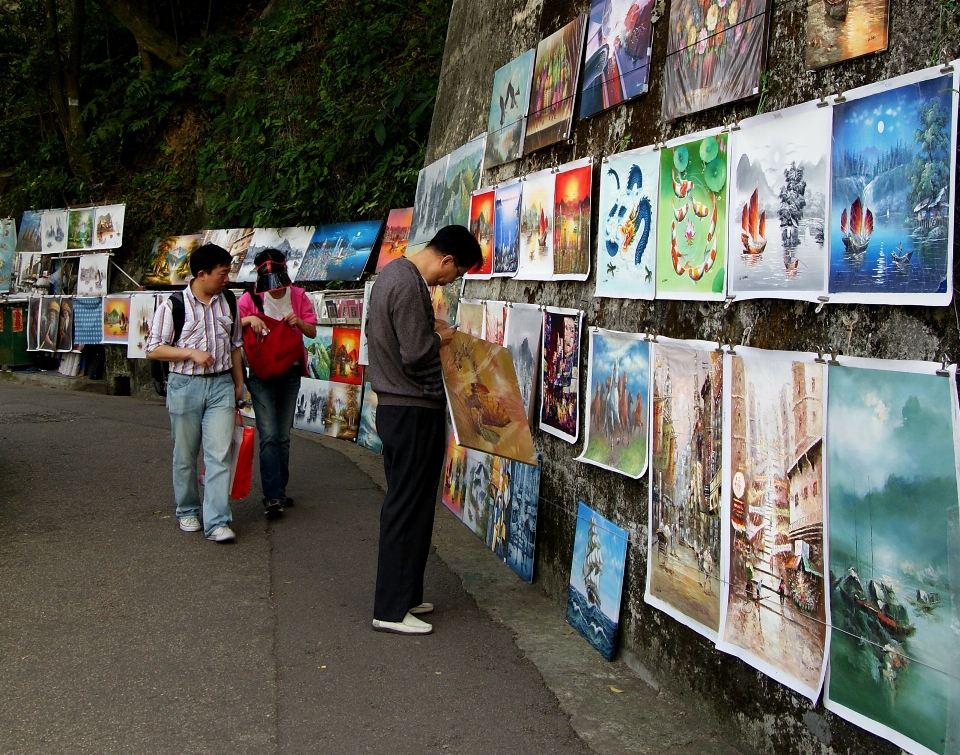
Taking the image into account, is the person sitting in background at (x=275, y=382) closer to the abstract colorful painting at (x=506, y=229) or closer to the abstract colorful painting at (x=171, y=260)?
the abstract colorful painting at (x=506, y=229)

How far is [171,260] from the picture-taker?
1488cm

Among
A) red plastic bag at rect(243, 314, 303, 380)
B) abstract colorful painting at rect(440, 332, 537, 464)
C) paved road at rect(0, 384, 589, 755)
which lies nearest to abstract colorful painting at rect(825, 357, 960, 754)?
paved road at rect(0, 384, 589, 755)

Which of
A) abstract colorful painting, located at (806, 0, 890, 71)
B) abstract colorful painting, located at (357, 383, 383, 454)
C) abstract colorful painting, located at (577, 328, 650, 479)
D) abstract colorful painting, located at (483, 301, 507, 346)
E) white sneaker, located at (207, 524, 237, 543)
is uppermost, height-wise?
abstract colorful painting, located at (806, 0, 890, 71)

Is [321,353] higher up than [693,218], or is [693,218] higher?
[693,218]

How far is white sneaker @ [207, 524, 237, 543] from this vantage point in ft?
20.8

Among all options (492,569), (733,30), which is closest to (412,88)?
(492,569)

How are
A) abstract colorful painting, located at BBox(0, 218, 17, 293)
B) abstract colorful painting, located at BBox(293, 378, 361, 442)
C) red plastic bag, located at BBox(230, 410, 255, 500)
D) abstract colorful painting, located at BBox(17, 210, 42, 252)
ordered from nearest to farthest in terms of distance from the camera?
red plastic bag, located at BBox(230, 410, 255, 500), abstract colorful painting, located at BBox(293, 378, 361, 442), abstract colorful painting, located at BBox(17, 210, 42, 252), abstract colorful painting, located at BBox(0, 218, 17, 293)

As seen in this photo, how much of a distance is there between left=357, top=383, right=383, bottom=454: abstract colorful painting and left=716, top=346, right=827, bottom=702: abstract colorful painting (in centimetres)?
682

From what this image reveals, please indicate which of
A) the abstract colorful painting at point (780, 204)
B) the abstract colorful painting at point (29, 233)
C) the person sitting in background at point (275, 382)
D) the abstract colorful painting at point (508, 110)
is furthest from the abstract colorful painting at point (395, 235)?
the abstract colorful painting at point (29, 233)

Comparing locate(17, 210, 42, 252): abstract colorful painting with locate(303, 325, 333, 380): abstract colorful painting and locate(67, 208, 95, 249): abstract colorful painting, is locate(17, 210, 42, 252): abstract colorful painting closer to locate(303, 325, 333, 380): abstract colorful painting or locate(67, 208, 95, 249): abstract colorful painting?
locate(67, 208, 95, 249): abstract colorful painting

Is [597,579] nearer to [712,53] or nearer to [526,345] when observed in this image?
[526,345]

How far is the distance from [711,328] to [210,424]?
12.2 feet

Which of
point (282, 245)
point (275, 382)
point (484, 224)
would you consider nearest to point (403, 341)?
point (484, 224)

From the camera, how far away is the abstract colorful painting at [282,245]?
12023 mm
